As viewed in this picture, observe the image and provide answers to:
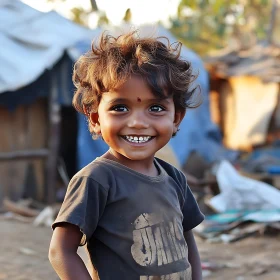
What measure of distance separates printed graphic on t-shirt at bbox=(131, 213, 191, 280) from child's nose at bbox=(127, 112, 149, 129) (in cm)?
28

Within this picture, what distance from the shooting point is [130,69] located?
1.83 m

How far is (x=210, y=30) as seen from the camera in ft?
74.3

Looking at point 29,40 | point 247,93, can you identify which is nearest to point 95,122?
point 29,40

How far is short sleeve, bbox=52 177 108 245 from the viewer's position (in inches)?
66.8

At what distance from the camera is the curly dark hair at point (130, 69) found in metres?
1.83

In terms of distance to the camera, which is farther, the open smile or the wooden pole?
the wooden pole

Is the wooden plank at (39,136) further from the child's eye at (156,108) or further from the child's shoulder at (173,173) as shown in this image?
the child's eye at (156,108)

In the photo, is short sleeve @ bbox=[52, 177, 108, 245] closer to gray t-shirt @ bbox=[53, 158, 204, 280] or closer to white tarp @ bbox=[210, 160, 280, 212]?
gray t-shirt @ bbox=[53, 158, 204, 280]

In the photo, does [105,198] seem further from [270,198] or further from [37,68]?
[37,68]

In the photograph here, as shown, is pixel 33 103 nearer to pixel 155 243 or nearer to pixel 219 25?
pixel 155 243

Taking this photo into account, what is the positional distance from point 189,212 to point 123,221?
0.44 meters

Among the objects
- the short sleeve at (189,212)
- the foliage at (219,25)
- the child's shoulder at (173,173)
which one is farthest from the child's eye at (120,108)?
the foliage at (219,25)

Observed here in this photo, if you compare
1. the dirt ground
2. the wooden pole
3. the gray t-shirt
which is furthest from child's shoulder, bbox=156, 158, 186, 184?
the wooden pole

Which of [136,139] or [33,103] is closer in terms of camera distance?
[136,139]
